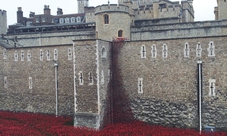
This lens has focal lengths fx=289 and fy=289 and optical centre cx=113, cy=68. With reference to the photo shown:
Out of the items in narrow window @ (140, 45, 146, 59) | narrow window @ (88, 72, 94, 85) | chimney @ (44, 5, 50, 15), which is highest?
chimney @ (44, 5, 50, 15)

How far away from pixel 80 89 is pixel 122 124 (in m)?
4.65

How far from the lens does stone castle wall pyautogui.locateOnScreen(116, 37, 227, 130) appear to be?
22.6m

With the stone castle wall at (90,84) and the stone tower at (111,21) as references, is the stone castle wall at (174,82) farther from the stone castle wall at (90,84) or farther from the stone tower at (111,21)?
the stone tower at (111,21)

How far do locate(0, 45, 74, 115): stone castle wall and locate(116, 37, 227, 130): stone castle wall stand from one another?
232 inches

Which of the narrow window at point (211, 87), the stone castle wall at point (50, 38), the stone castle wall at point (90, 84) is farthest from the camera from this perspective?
the stone castle wall at point (50, 38)

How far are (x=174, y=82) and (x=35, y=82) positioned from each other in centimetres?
1401

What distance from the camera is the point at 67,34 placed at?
3675cm

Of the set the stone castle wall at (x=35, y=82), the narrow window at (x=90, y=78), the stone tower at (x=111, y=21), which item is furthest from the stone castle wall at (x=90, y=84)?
the stone tower at (x=111, y=21)

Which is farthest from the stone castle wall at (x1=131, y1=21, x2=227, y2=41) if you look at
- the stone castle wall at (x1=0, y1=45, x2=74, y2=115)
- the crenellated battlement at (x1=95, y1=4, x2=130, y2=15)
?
the stone castle wall at (x1=0, y1=45, x2=74, y2=115)

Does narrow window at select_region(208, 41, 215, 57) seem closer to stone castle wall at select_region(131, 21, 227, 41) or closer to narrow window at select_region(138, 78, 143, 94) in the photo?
narrow window at select_region(138, 78, 143, 94)

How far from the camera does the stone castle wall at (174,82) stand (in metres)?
22.6

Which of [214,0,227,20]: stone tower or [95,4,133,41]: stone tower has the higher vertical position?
[214,0,227,20]: stone tower

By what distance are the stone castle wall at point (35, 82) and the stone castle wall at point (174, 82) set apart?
589 cm

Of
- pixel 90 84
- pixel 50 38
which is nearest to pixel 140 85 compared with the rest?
pixel 90 84
